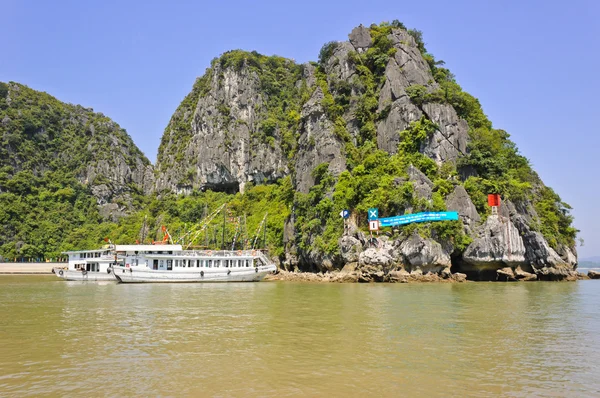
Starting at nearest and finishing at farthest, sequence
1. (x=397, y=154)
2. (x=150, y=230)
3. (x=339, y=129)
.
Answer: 1. (x=397, y=154)
2. (x=339, y=129)
3. (x=150, y=230)

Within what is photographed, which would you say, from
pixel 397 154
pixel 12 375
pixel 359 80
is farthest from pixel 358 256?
pixel 12 375

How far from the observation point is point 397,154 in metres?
52.2

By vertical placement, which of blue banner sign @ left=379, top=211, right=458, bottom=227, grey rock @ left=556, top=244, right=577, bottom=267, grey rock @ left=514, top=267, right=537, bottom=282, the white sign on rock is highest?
blue banner sign @ left=379, top=211, right=458, bottom=227

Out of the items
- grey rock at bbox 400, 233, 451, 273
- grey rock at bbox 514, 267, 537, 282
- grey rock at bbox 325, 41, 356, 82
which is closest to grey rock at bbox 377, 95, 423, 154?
grey rock at bbox 325, 41, 356, 82

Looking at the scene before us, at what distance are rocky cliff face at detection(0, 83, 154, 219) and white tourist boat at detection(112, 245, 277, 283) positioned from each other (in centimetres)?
5814

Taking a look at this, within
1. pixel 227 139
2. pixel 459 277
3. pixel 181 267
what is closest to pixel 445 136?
pixel 459 277

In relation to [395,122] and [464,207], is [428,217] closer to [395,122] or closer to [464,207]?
[464,207]

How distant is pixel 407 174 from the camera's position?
48.4 m

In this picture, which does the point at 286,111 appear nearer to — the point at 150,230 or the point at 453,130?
the point at 150,230

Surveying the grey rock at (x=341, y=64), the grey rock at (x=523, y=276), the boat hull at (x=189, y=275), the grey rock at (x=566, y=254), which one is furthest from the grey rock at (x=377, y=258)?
the grey rock at (x=341, y=64)

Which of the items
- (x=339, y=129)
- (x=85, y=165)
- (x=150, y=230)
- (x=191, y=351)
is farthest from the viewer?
(x=85, y=165)

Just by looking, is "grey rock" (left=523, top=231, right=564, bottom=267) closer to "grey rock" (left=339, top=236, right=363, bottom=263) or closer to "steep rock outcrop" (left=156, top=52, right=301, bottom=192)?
"grey rock" (left=339, top=236, right=363, bottom=263)

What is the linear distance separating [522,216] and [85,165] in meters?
92.7

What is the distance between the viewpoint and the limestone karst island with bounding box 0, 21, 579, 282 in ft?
146
